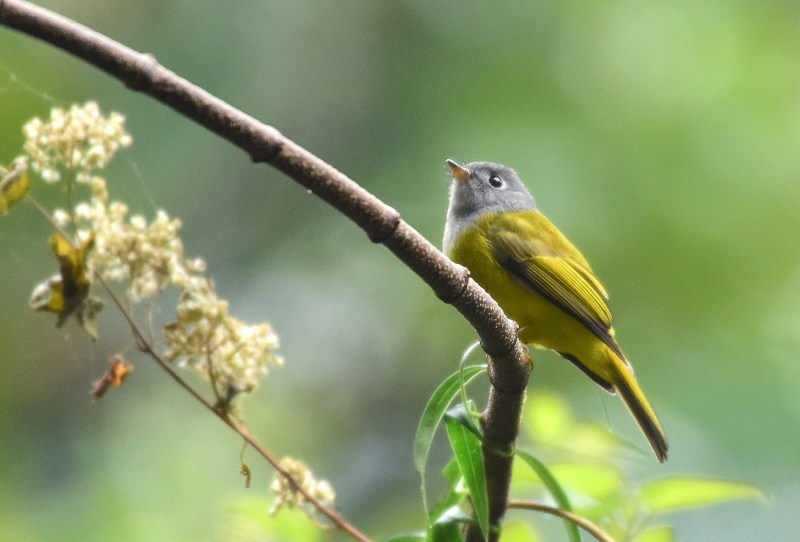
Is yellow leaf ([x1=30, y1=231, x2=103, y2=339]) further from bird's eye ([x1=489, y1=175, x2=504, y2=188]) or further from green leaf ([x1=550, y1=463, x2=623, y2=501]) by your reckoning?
bird's eye ([x1=489, y1=175, x2=504, y2=188])

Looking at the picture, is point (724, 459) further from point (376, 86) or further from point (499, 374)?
point (376, 86)

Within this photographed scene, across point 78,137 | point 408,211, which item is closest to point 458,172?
point 408,211

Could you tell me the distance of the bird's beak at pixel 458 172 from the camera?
3.54 meters

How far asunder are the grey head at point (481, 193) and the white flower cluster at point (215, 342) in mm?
1878

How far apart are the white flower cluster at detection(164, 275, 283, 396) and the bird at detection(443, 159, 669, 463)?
1.63m

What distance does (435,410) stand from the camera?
158cm

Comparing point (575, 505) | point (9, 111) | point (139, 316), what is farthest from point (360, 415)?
point (575, 505)

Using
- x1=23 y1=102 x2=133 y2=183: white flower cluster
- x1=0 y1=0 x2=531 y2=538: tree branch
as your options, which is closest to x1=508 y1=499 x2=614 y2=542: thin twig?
x1=0 y1=0 x2=531 y2=538: tree branch

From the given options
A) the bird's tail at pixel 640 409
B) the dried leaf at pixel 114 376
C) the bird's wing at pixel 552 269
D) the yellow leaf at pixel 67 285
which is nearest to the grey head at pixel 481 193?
the bird's wing at pixel 552 269

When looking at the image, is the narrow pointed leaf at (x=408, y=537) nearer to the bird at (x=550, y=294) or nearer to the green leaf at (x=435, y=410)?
the green leaf at (x=435, y=410)

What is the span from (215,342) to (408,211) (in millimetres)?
2654

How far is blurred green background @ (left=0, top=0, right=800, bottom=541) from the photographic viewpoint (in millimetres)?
3529

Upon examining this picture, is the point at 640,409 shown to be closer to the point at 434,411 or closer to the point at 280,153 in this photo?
the point at 434,411

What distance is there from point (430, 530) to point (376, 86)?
3.24 m
